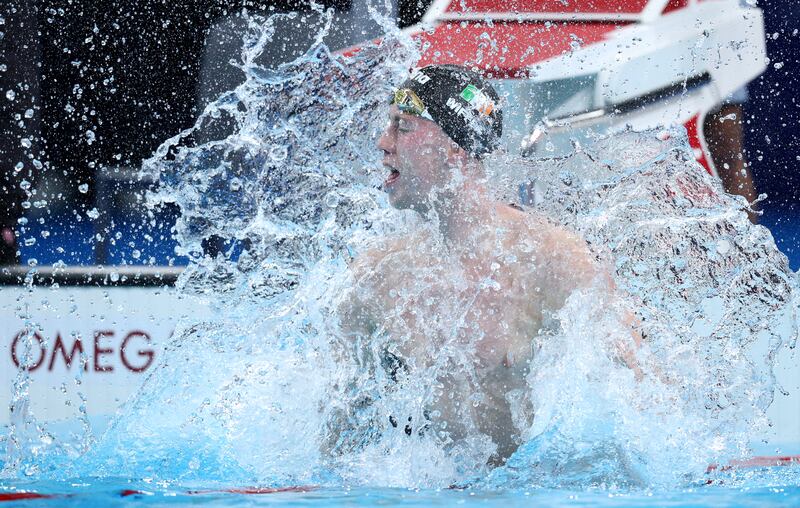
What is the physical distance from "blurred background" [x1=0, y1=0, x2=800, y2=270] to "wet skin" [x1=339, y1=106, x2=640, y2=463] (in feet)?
6.38

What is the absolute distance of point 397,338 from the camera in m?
2.79

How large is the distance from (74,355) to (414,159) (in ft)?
6.28

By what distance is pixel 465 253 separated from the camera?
2.82 meters

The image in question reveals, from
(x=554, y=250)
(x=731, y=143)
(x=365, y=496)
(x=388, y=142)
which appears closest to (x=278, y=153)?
(x=388, y=142)

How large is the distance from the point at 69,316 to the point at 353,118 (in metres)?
1.42

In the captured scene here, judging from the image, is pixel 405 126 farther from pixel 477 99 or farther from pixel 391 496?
pixel 391 496

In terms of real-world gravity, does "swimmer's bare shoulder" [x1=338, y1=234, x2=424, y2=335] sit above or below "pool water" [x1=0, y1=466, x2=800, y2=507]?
above

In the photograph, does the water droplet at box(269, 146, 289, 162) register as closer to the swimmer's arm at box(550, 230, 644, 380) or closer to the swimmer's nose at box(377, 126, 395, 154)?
the swimmer's nose at box(377, 126, 395, 154)

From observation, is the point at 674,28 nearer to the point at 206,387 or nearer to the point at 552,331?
the point at 552,331

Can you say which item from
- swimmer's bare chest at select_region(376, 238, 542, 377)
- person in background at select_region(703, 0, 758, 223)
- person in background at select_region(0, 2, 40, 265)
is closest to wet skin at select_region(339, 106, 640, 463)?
swimmer's bare chest at select_region(376, 238, 542, 377)

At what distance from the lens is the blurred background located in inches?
182

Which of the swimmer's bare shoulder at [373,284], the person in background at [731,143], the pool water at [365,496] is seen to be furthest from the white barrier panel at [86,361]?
the pool water at [365,496]

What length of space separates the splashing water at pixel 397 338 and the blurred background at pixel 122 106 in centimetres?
94

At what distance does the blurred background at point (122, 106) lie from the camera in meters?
4.63
